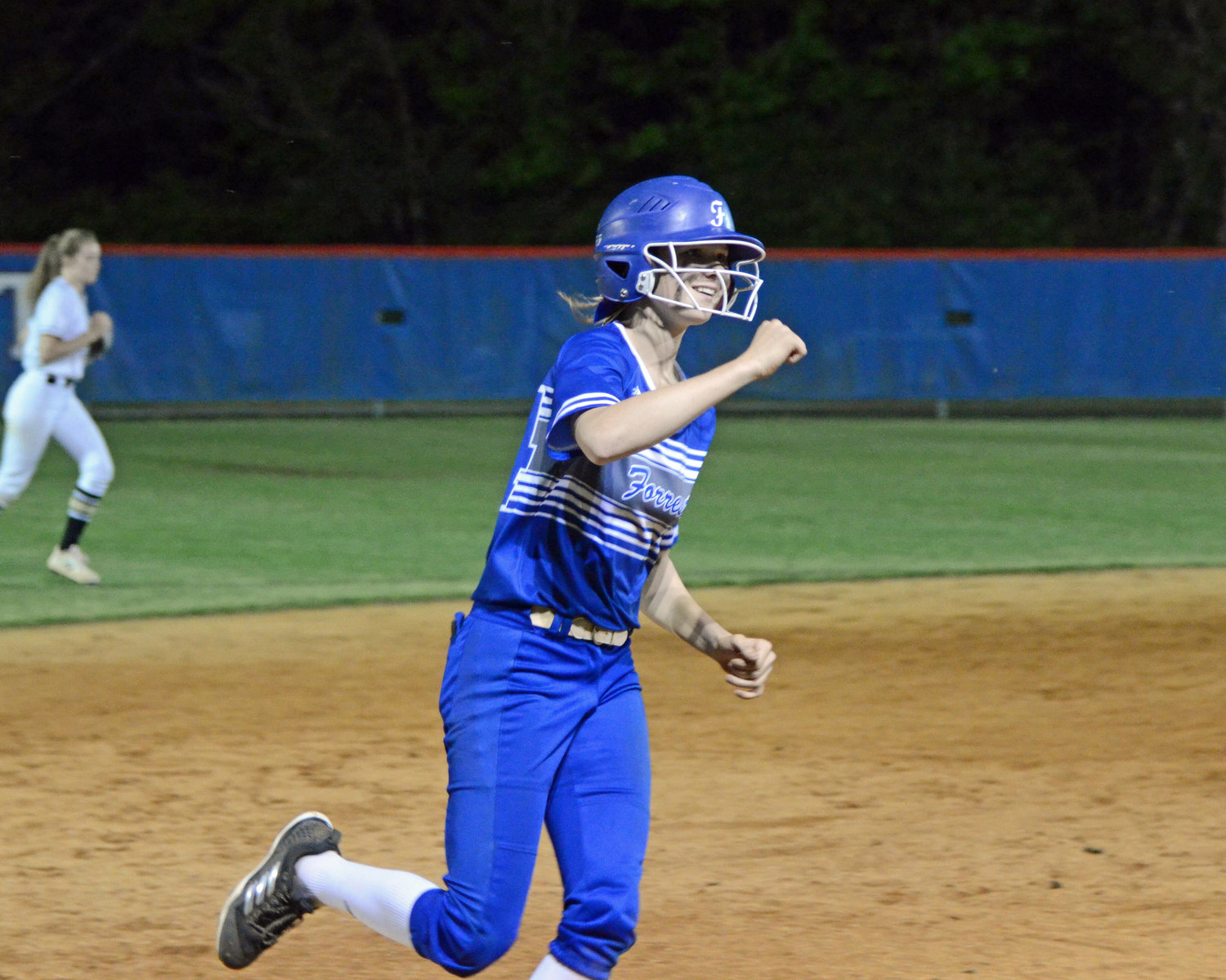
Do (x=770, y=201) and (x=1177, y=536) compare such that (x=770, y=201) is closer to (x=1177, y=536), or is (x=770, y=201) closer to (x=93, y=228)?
(x=93, y=228)

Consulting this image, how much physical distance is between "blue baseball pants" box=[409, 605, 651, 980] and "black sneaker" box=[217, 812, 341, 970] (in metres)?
0.47

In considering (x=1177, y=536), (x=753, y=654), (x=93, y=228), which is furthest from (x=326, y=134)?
(x=753, y=654)

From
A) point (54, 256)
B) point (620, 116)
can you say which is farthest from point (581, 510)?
point (620, 116)

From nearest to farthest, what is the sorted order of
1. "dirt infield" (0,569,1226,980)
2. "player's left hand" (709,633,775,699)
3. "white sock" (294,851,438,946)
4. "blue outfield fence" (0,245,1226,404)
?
"white sock" (294,851,438,946) < "player's left hand" (709,633,775,699) < "dirt infield" (0,569,1226,980) < "blue outfield fence" (0,245,1226,404)

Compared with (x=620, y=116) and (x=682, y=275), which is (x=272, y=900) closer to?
(x=682, y=275)

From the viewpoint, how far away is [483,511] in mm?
14664

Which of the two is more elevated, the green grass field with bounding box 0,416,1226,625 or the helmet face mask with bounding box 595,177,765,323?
the helmet face mask with bounding box 595,177,765,323

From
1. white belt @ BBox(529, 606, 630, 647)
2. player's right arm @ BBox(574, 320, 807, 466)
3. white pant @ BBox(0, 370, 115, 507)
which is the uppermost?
player's right arm @ BBox(574, 320, 807, 466)

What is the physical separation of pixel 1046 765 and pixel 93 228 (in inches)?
1242

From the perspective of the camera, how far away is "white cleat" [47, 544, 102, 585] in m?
11.0

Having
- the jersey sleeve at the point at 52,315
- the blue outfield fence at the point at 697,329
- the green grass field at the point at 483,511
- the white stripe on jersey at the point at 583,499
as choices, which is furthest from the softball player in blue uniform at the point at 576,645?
the blue outfield fence at the point at 697,329

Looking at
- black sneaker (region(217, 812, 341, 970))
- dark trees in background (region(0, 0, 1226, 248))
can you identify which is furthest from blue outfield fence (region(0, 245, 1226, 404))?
black sneaker (region(217, 812, 341, 970))

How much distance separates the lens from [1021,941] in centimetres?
500

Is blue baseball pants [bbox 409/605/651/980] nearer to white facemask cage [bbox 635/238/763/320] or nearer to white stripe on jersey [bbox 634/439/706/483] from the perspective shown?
white stripe on jersey [bbox 634/439/706/483]
